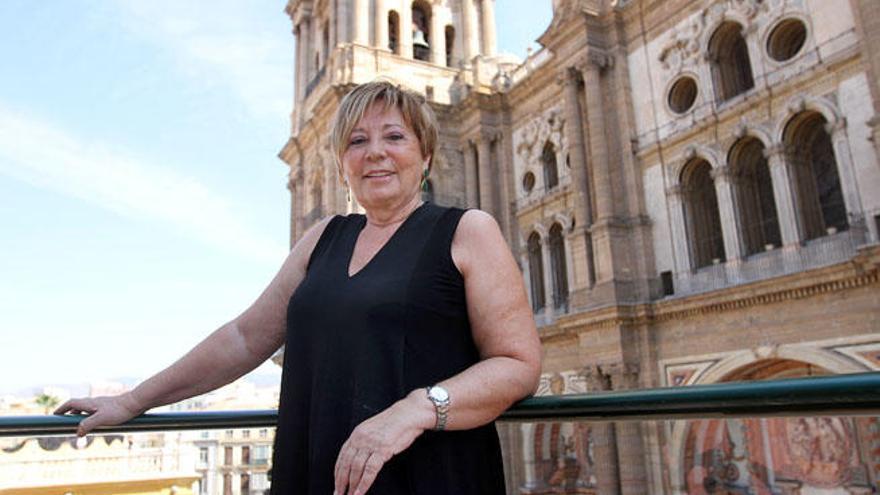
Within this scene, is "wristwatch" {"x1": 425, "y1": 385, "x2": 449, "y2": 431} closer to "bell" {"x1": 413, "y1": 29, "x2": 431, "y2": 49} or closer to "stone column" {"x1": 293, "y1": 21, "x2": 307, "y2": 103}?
"bell" {"x1": 413, "y1": 29, "x2": 431, "y2": 49}

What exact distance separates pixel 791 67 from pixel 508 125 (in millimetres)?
9948

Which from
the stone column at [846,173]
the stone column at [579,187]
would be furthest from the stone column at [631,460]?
the stone column at [846,173]

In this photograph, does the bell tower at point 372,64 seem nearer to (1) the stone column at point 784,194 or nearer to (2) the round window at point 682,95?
(2) the round window at point 682,95

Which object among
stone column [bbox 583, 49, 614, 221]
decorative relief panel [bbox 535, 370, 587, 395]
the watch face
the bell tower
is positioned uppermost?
the bell tower

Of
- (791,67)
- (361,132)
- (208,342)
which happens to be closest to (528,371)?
(361,132)

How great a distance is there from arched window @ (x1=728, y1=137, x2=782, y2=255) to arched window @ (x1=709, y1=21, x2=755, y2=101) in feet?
4.56

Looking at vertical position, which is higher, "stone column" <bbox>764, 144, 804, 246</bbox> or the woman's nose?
"stone column" <bbox>764, 144, 804, 246</bbox>

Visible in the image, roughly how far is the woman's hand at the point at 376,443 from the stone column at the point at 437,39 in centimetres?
2525

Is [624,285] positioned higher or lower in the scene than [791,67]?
lower

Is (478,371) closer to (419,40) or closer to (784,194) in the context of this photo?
(784,194)

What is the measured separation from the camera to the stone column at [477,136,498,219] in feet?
70.8

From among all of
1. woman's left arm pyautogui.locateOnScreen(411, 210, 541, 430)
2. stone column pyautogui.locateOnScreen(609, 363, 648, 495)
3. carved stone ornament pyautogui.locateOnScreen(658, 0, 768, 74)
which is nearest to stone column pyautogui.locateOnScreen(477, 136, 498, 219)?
carved stone ornament pyautogui.locateOnScreen(658, 0, 768, 74)

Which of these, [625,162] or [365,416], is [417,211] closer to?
[365,416]

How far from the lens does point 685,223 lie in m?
15.4
